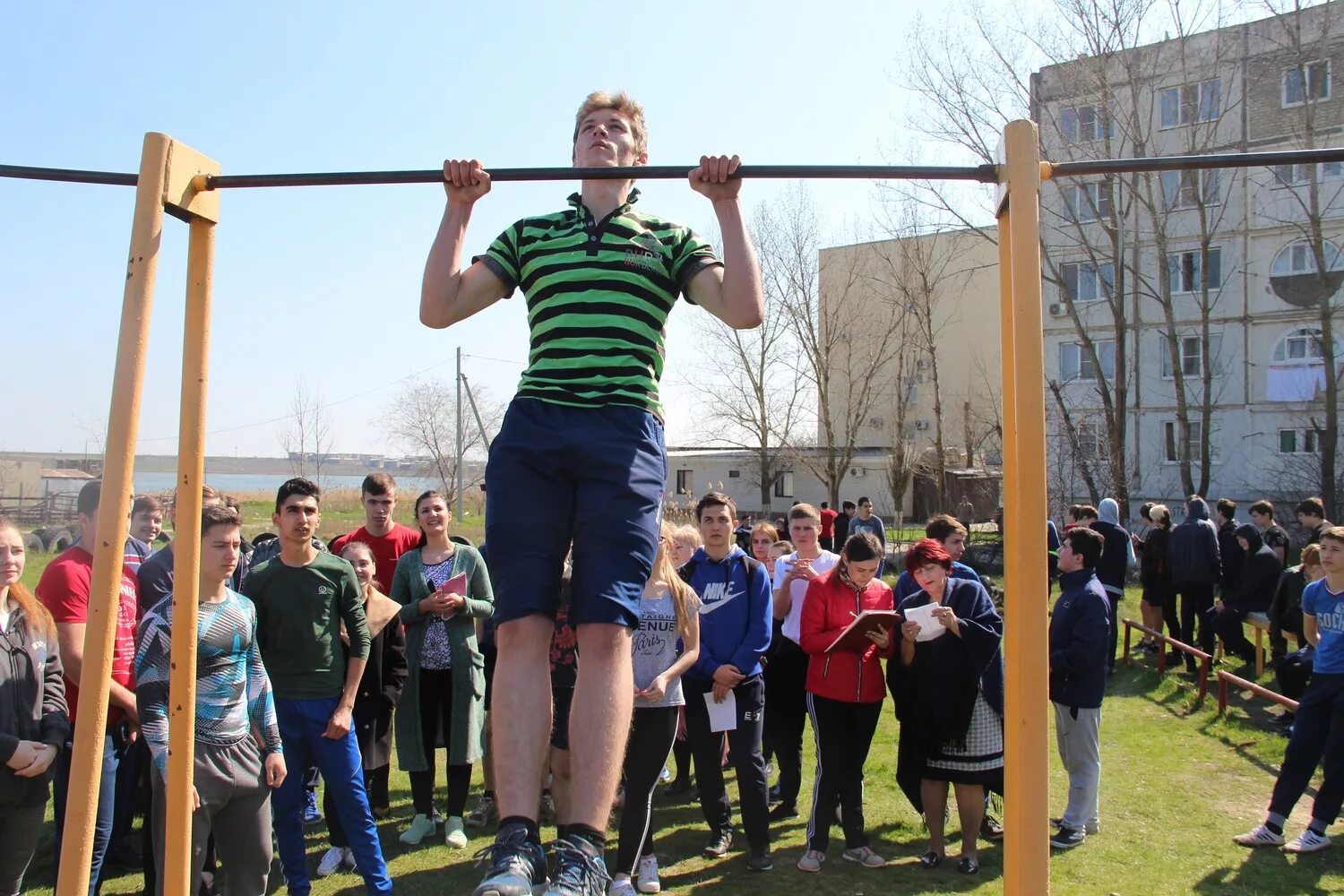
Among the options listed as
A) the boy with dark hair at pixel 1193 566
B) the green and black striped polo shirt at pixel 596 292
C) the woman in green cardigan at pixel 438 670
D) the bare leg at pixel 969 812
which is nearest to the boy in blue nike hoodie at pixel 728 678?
the bare leg at pixel 969 812

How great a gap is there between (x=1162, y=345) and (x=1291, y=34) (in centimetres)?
1047

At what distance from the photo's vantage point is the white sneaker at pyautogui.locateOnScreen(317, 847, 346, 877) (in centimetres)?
563

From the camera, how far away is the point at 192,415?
2705 mm

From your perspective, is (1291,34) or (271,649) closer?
(271,649)

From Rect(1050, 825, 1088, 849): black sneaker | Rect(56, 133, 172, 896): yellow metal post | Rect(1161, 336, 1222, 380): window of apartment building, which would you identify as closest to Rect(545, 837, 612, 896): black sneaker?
Rect(56, 133, 172, 896): yellow metal post

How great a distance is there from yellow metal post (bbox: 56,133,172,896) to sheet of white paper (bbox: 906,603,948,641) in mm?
4243

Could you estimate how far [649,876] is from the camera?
5.49 m

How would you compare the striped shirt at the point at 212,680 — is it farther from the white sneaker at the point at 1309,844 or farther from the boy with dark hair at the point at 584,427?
the white sneaker at the point at 1309,844

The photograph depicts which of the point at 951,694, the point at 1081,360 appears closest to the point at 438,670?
the point at 951,694

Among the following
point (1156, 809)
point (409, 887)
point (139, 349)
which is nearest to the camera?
point (139, 349)

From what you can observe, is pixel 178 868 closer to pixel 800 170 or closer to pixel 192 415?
pixel 192 415

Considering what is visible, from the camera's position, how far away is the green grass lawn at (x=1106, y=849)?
217 inches

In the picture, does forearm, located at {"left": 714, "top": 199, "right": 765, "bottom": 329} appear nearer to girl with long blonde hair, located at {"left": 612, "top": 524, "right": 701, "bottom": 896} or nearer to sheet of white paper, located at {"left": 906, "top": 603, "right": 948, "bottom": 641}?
girl with long blonde hair, located at {"left": 612, "top": 524, "right": 701, "bottom": 896}

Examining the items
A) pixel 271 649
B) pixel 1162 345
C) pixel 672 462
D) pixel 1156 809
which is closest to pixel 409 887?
pixel 271 649
